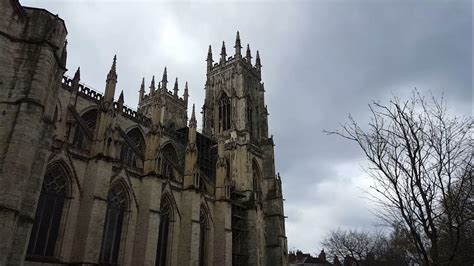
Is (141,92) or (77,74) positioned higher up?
(141,92)

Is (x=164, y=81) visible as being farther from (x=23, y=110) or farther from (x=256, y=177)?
(x=23, y=110)

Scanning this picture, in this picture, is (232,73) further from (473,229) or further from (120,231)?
(473,229)

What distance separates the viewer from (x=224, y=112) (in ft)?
133

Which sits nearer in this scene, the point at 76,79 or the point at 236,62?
the point at 76,79

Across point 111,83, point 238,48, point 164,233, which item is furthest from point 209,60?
point 164,233

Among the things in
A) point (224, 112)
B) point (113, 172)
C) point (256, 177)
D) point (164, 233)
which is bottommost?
point (164, 233)

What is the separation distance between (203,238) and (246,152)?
1088cm

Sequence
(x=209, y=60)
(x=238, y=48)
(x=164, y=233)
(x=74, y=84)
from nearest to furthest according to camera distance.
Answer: (x=164, y=233) < (x=74, y=84) < (x=238, y=48) < (x=209, y=60)

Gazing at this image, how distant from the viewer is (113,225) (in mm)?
19703

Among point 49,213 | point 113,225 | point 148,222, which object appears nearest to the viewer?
point 49,213

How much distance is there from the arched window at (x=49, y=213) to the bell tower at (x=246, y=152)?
512 inches

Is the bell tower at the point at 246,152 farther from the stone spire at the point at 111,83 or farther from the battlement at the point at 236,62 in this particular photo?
the stone spire at the point at 111,83

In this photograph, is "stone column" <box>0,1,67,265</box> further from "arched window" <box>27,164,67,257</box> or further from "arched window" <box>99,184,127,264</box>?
"arched window" <box>99,184,127,264</box>

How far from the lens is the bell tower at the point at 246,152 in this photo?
30188 mm
